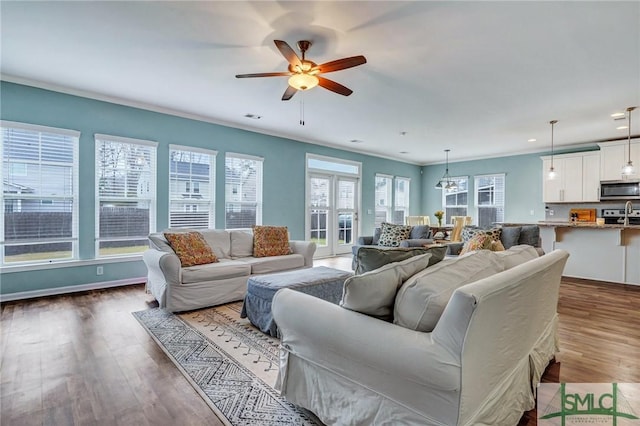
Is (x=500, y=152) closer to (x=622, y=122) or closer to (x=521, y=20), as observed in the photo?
(x=622, y=122)

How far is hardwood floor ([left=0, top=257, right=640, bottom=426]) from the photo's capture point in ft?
6.11

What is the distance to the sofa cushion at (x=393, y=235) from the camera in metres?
5.87

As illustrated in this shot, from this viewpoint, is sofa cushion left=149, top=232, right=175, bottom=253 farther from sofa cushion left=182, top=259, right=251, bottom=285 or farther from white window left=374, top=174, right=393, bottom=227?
white window left=374, top=174, right=393, bottom=227

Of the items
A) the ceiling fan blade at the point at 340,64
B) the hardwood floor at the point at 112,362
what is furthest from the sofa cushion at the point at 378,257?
the ceiling fan blade at the point at 340,64

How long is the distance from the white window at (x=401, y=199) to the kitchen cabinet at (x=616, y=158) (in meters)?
4.49

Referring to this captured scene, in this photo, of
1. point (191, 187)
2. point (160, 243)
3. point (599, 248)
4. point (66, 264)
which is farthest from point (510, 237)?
point (66, 264)

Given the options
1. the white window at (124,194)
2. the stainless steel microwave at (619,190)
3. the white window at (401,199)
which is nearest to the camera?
the white window at (124,194)

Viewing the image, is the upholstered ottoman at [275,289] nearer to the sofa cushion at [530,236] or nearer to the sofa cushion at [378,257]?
the sofa cushion at [378,257]

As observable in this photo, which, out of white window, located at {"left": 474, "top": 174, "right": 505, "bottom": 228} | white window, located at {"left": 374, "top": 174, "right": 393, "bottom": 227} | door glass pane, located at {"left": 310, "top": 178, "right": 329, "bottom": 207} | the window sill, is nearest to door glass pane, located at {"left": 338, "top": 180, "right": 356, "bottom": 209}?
door glass pane, located at {"left": 310, "top": 178, "right": 329, "bottom": 207}

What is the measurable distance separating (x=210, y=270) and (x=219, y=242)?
0.84 m

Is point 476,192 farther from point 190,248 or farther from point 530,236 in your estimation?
point 190,248

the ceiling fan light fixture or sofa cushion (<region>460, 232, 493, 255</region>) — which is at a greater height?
the ceiling fan light fixture

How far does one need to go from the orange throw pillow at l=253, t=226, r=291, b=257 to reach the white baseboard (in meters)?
1.93

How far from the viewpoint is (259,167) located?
6363 millimetres
